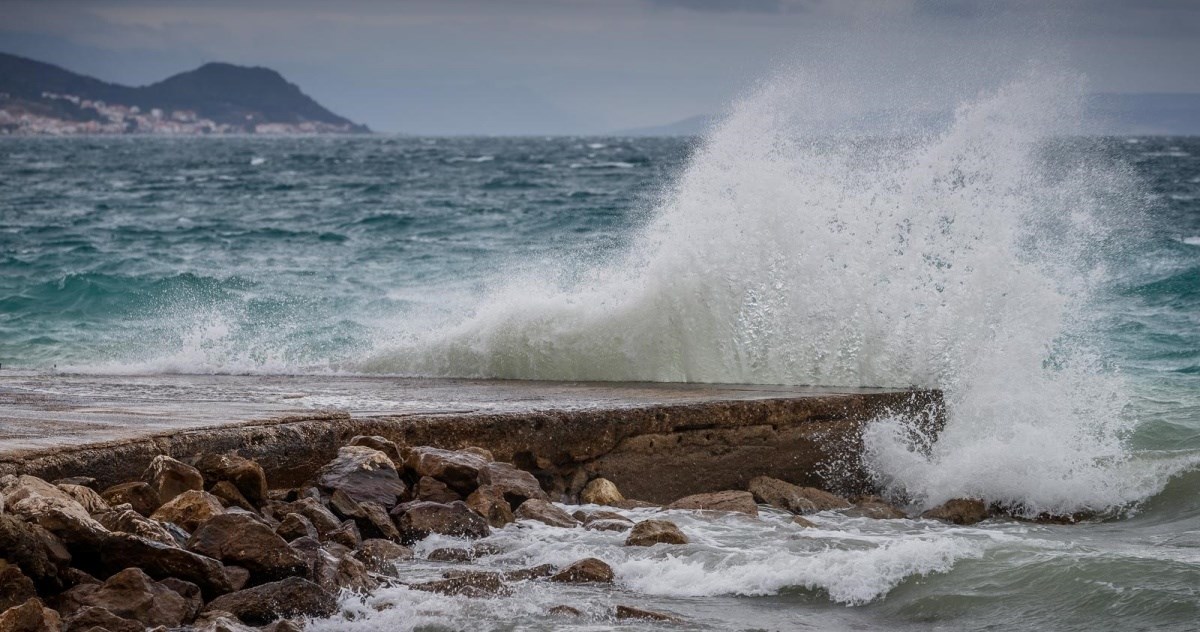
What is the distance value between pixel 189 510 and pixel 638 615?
1.79 metres

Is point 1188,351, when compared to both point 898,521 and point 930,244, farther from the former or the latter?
point 898,521

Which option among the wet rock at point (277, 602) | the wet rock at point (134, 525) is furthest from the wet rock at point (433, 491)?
the wet rock at point (134, 525)

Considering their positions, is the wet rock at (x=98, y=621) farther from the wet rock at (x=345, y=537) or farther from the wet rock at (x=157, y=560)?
the wet rock at (x=345, y=537)

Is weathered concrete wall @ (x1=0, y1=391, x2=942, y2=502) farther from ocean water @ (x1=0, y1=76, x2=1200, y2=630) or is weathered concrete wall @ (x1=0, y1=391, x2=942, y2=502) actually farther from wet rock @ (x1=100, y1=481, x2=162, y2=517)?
wet rock @ (x1=100, y1=481, x2=162, y2=517)

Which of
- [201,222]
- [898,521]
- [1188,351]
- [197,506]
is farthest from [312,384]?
[201,222]

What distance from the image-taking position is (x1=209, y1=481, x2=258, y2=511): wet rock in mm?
5164

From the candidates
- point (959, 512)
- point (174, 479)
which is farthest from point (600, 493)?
point (174, 479)

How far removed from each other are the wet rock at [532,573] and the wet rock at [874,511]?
6.89 feet

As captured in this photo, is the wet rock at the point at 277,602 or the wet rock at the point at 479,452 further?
the wet rock at the point at 479,452

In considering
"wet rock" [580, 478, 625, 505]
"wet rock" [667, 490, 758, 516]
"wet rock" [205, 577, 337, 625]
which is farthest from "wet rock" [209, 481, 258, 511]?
"wet rock" [667, 490, 758, 516]

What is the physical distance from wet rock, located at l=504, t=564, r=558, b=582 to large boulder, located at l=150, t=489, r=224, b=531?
46.1 inches

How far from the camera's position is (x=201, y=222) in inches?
972

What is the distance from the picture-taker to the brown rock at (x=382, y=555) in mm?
4965

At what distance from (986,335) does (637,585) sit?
4.13 m
